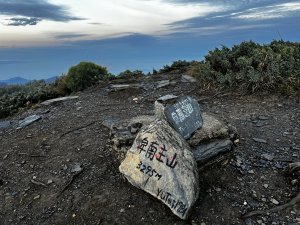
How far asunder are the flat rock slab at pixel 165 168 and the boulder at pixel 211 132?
1067 mm

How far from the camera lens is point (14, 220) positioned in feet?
21.9

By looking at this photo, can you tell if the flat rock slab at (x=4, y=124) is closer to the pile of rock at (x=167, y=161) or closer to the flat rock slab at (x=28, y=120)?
the flat rock slab at (x=28, y=120)

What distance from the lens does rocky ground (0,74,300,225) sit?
632 cm

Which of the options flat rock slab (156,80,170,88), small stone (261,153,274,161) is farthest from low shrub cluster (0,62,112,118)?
small stone (261,153,274,161)

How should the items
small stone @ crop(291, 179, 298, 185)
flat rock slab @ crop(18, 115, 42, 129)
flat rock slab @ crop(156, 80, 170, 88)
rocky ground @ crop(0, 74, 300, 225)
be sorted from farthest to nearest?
flat rock slab @ crop(156, 80, 170, 88) → flat rock slab @ crop(18, 115, 42, 129) → small stone @ crop(291, 179, 298, 185) → rocky ground @ crop(0, 74, 300, 225)

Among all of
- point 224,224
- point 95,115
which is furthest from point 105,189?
point 95,115

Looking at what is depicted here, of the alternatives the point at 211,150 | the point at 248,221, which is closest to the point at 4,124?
the point at 211,150

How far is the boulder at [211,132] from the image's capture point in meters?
7.44

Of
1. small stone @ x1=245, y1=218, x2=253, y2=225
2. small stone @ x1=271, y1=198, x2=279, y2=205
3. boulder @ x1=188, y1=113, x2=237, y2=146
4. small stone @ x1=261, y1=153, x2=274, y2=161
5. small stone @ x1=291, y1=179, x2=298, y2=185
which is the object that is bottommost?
small stone @ x1=245, y1=218, x2=253, y2=225

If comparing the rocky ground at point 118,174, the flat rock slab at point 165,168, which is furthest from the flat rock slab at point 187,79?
the flat rock slab at point 165,168

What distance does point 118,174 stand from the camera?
286 inches

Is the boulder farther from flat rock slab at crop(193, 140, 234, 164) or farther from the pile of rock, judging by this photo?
the pile of rock

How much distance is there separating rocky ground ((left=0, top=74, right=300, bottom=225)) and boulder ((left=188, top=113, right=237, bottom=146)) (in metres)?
0.39

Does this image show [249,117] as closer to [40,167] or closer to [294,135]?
[294,135]
